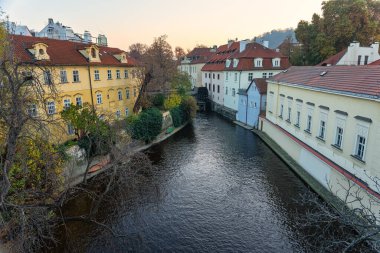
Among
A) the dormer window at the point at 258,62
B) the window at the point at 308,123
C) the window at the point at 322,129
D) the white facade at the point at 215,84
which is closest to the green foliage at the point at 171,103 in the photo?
the white facade at the point at 215,84

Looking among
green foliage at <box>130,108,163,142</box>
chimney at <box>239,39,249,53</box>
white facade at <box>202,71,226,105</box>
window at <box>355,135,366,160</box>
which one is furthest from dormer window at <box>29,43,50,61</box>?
white facade at <box>202,71,226,105</box>

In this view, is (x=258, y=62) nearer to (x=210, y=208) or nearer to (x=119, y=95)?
(x=119, y=95)

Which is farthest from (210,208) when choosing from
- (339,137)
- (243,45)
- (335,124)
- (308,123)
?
(243,45)

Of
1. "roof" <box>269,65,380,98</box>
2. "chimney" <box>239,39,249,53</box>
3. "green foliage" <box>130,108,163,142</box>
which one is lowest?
"green foliage" <box>130,108,163,142</box>

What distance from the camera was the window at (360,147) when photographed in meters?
12.1

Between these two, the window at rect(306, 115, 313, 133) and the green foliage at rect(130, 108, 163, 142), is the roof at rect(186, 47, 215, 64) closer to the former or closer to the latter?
the green foliage at rect(130, 108, 163, 142)

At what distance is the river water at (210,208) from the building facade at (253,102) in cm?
797

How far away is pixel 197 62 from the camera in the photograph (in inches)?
2224

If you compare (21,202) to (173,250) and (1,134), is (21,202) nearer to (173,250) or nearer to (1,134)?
(1,134)

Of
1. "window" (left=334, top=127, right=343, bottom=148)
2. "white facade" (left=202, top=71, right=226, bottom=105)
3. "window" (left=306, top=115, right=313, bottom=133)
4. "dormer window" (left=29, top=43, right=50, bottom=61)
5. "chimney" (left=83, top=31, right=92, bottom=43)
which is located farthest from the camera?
"white facade" (left=202, top=71, right=226, bottom=105)

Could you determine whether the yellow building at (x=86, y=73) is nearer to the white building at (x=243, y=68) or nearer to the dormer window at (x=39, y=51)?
the dormer window at (x=39, y=51)

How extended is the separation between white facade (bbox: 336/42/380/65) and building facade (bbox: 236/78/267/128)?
30.4 ft

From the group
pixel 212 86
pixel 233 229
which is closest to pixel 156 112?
pixel 233 229

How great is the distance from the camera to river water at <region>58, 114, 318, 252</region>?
11406mm
